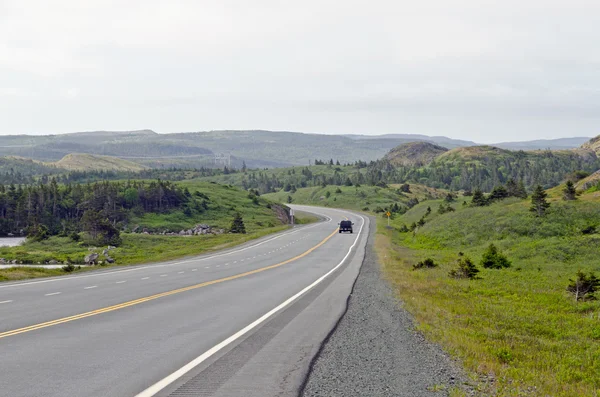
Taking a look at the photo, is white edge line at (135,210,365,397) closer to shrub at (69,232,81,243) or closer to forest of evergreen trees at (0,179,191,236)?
shrub at (69,232,81,243)

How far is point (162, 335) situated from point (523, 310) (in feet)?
38.3

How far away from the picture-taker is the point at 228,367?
9.40m

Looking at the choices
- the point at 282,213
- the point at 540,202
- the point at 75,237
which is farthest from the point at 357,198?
the point at 540,202

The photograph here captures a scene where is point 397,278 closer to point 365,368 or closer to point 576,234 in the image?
point 365,368

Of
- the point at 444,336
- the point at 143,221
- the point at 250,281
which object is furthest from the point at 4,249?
the point at 444,336

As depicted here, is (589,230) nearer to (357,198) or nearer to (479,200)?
(479,200)

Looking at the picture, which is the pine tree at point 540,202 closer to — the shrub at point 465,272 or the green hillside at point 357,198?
the shrub at point 465,272

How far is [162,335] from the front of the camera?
12.0 metres

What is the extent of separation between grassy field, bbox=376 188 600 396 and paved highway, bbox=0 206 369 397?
2862 millimetres

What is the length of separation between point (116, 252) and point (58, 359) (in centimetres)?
6123

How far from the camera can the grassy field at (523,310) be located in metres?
9.68

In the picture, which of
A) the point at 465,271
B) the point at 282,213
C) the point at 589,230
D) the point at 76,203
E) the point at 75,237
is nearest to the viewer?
the point at 465,271

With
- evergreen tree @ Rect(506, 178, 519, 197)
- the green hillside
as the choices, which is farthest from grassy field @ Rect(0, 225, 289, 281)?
the green hillside

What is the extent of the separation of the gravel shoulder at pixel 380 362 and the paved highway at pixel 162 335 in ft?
1.20
